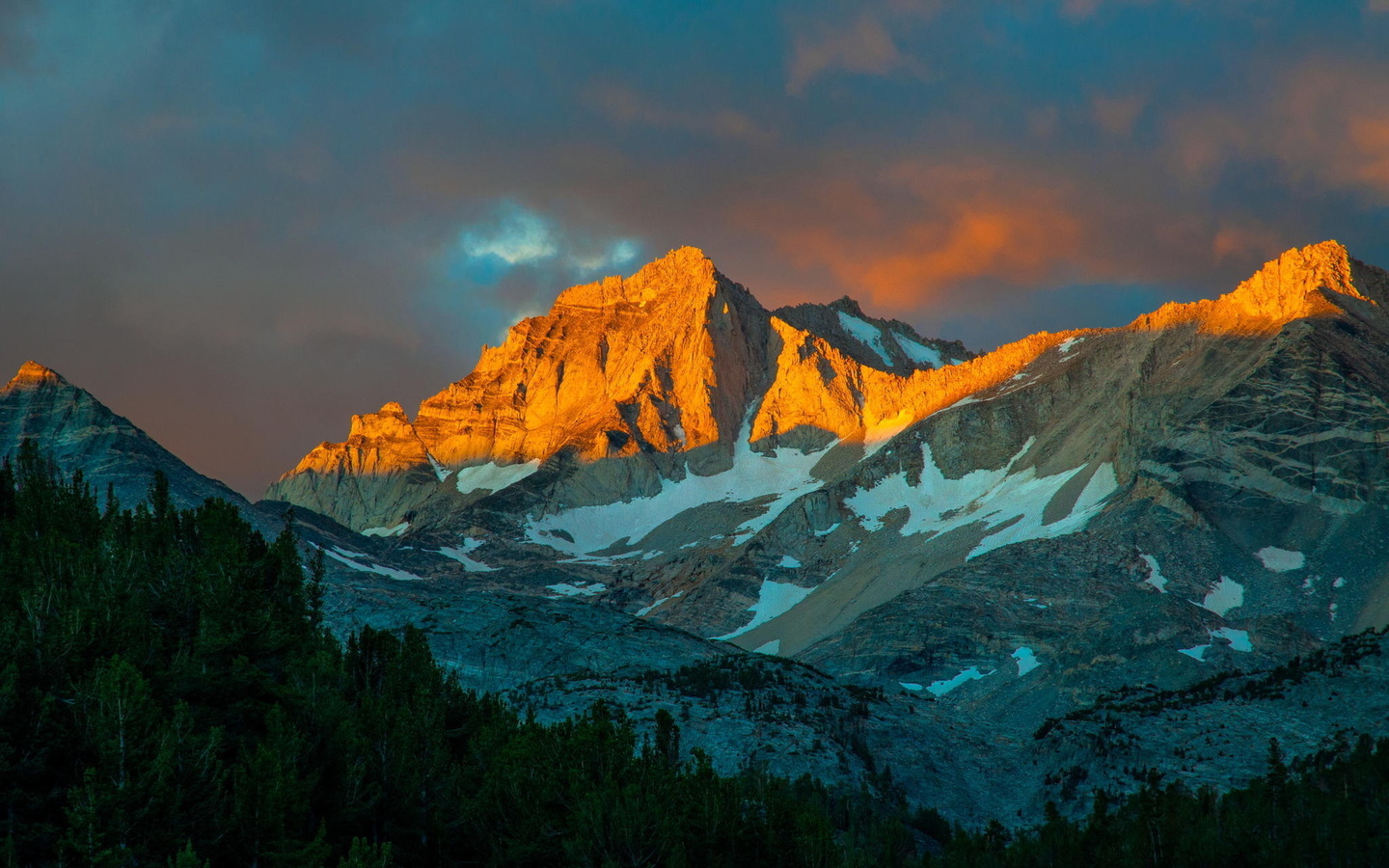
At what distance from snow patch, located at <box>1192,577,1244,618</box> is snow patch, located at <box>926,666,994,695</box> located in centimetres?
3451

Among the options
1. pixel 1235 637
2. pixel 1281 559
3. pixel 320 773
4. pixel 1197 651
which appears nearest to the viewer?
pixel 320 773

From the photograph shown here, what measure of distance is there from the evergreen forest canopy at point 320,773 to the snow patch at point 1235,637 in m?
77.7

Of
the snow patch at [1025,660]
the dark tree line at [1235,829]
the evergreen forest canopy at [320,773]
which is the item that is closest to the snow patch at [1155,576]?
the snow patch at [1025,660]

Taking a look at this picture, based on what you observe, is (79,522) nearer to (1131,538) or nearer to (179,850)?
(179,850)

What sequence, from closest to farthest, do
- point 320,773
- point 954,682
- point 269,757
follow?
point 269,757, point 320,773, point 954,682

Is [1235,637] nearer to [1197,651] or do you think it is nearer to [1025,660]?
[1197,651]

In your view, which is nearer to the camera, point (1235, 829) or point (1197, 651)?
point (1235, 829)

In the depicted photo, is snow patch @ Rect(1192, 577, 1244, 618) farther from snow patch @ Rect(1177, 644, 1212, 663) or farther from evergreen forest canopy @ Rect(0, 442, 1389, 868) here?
evergreen forest canopy @ Rect(0, 442, 1389, 868)

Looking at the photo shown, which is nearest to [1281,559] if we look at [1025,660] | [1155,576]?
[1155,576]

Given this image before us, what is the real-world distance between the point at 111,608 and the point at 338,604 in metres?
88.2

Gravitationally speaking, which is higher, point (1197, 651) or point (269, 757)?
point (1197, 651)

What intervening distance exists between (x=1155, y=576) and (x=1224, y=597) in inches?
368

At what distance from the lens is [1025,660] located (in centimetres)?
16662

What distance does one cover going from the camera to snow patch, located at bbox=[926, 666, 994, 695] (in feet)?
535
